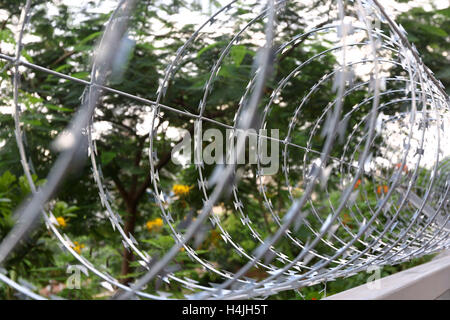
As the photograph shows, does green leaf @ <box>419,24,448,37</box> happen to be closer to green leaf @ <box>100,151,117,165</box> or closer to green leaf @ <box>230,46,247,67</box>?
green leaf @ <box>230,46,247,67</box>

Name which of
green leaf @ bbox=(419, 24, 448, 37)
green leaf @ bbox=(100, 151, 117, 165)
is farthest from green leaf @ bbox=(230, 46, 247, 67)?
green leaf @ bbox=(419, 24, 448, 37)

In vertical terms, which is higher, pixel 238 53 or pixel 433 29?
pixel 433 29

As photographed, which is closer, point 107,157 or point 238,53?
point 238,53

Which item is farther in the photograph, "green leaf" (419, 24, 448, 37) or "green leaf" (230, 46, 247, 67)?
"green leaf" (419, 24, 448, 37)

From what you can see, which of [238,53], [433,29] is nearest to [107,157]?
[238,53]

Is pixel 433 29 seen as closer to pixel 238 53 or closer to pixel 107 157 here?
pixel 238 53

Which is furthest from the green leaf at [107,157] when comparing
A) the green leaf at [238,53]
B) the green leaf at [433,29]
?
the green leaf at [433,29]

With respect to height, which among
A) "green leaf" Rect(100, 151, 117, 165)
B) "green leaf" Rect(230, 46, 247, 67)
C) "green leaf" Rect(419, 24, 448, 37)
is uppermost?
"green leaf" Rect(419, 24, 448, 37)

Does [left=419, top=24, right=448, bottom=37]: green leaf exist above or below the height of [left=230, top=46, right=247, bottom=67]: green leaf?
above

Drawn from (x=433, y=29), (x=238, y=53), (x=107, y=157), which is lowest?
(x=107, y=157)

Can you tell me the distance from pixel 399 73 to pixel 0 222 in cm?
246

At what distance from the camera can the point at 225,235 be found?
90 centimetres
